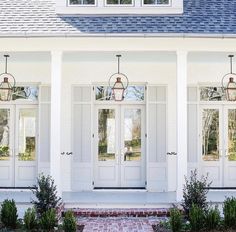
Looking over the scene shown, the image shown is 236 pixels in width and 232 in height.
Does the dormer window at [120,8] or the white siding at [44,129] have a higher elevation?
the dormer window at [120,8]

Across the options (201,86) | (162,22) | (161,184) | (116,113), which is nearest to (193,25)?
(162,22)

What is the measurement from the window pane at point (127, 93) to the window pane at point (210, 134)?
1773 millimetres

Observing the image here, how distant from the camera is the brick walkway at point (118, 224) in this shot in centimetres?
783

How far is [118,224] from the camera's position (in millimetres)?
8242

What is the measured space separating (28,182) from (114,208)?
3160 millimetres

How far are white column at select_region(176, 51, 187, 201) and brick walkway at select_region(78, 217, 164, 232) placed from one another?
96 cm

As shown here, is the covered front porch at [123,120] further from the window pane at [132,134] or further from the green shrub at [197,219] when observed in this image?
the green shrub at [197,219]

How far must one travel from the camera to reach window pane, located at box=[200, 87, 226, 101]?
11.5 metres

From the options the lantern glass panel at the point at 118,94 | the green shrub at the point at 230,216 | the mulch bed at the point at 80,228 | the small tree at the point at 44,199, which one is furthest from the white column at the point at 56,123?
the green shrub at the point at 230,216

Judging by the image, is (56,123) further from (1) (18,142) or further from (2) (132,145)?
(2) (132,145)

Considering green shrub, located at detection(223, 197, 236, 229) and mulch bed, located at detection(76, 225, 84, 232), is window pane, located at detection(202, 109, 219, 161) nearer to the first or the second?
green shrub, located at detection(223, 197, 236, 229)

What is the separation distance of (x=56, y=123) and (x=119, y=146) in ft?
9.31

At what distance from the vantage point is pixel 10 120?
11.5 meters

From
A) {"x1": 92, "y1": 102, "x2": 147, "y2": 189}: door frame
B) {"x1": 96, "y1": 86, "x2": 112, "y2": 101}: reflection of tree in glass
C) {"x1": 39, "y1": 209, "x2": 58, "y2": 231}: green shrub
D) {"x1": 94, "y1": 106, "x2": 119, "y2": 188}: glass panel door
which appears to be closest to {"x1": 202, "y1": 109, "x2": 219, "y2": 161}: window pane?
{"x1": 92, "y1": 102, "x2": 147, "y2": 189}: door frame
